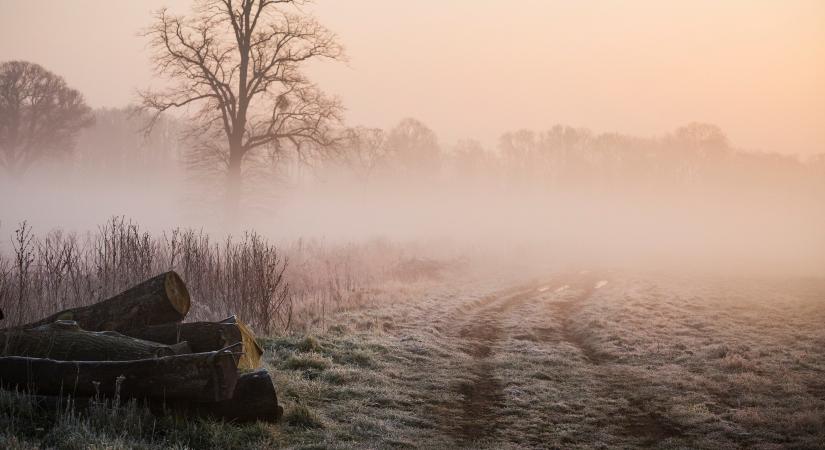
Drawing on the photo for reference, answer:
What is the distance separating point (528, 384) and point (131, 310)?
6718 mm

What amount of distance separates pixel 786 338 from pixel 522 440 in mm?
10155

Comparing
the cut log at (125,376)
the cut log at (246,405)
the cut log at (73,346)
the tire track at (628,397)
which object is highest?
the cut log at (73,346)

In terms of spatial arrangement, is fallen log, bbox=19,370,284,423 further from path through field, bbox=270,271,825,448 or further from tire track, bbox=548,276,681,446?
tire track, bbox=548,276,681,446

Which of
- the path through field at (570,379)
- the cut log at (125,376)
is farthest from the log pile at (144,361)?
the path through field at (570,379)

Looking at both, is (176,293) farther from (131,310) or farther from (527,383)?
(527,383)

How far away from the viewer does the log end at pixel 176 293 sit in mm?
7742

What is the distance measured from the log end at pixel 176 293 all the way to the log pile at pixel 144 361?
0.05ft

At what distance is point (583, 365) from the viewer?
11008 millimetres

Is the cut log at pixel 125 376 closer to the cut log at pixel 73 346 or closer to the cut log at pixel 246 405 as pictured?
the cut log at pixel 246 405

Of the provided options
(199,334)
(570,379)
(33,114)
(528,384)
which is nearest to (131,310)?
(199,334)

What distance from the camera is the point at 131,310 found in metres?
7.64

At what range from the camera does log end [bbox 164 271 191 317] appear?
7.74 metres

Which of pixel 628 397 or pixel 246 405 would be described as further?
pixel 628 397

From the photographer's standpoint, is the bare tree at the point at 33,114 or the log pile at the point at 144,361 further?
the bare tree at the point at 33,114
